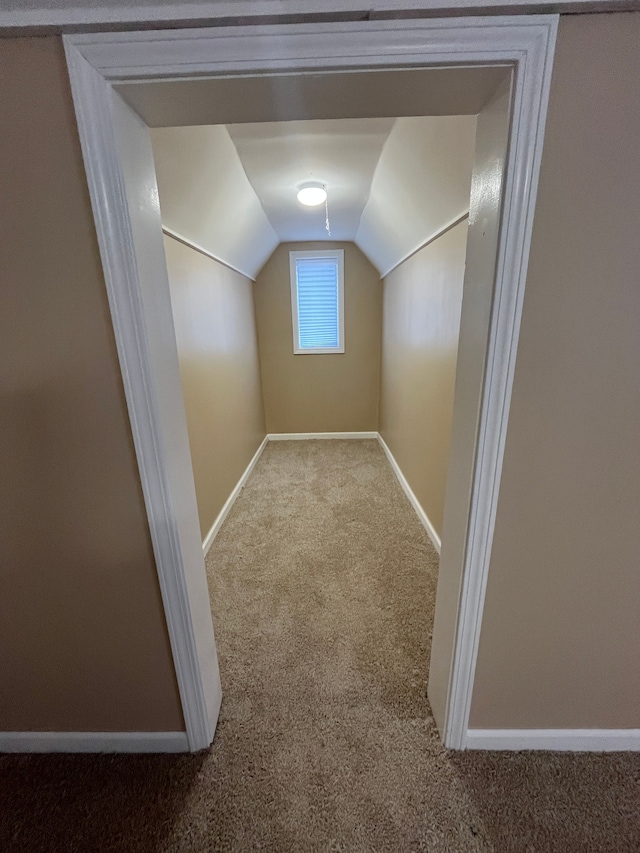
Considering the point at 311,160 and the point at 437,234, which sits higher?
the point at 311,160

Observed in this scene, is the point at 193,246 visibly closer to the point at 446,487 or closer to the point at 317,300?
the point at 446,487

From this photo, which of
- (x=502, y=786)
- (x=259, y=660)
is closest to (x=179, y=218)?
(x=259, y=660)

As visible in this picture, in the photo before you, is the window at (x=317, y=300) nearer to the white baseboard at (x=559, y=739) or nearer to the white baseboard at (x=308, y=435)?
the white baseboard at (x=308, y=435)

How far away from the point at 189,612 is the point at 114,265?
986mm

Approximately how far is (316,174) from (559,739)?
2.95 m

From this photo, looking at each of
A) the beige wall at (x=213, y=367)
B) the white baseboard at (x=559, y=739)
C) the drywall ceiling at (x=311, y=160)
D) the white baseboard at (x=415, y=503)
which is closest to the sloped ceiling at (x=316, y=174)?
the drywall ceiling at (x=311, y=160)

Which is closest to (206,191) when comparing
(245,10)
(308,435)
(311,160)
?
(311,160)

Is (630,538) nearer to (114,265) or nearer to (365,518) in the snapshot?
(114,265)

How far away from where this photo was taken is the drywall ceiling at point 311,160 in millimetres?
1681

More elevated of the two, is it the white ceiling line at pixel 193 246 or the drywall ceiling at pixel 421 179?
the drywall ceiling at pixel 421 179

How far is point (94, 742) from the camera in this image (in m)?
1.23

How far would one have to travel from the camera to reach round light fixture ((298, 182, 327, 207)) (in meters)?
2.43

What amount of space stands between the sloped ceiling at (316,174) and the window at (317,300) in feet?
3.37

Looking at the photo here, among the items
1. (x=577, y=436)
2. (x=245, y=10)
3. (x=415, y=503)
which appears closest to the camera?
(x=245, y=10)
